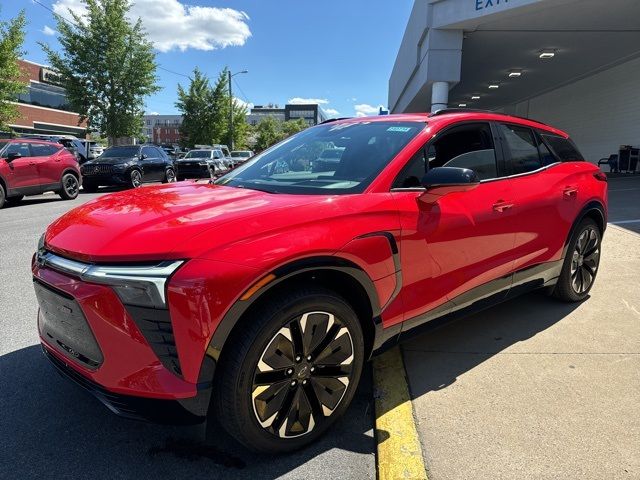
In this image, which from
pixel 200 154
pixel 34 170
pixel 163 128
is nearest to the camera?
pixel 34 170

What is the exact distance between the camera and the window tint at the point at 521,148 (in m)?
3.59

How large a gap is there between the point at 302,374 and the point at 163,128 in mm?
130322

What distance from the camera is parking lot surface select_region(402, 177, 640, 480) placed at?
2273 mm

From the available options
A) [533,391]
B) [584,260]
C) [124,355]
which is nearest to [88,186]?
[584,260]

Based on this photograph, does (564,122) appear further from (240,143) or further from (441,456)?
(240,143)

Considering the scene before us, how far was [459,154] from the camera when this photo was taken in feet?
10.7

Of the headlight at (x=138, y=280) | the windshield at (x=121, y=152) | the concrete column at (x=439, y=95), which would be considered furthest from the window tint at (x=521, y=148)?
the windshield at (x=121, y=152)

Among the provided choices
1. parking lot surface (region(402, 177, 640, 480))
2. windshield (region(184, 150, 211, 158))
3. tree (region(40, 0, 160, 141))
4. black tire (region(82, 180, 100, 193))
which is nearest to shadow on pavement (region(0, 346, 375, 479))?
parking lot surface (region(402, 177, 640, 480))

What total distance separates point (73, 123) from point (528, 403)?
217 feet

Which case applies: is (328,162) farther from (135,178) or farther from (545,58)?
(545,58)

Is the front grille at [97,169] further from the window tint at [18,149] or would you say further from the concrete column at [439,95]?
the concrete column at [439,95]

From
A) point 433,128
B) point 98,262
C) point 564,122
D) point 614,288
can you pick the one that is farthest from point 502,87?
point 98,262

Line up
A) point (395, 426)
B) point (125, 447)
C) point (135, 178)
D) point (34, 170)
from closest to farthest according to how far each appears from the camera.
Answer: point (125, 447) → point (395, 426) → point (34, 170) → point (135, 178)

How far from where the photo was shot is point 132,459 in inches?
89.7
